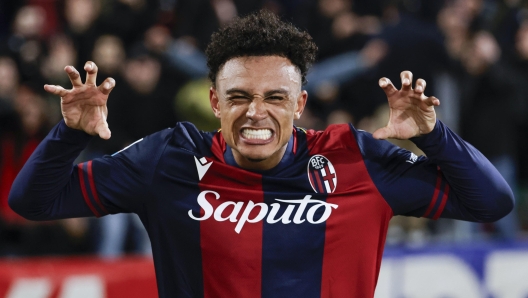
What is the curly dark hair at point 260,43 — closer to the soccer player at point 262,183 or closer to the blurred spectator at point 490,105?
the soccer player at point 262,183

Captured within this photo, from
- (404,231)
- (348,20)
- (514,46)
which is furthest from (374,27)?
(404,231)

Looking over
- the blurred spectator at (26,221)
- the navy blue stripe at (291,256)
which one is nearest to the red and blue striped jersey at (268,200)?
the navy blue stripe at (291,256)

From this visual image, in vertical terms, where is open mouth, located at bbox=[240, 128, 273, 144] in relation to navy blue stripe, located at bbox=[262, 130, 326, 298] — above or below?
above

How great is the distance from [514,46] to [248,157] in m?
5.90

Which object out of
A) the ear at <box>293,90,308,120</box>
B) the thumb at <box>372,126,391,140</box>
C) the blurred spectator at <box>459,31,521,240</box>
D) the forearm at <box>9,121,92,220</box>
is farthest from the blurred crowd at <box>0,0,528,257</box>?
the forearm at <box>9,121,92,220</box>

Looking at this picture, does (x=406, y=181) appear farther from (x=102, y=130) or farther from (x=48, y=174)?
(x=48, y=174)

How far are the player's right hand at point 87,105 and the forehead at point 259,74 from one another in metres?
0.49

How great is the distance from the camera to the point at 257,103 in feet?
10.9

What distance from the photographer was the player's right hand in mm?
3270

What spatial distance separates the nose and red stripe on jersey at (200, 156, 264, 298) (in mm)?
304

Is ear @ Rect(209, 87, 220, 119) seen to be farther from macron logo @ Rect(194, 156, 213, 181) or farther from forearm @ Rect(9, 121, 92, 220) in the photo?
forearm @ Rect(9, 121, 92, 220)

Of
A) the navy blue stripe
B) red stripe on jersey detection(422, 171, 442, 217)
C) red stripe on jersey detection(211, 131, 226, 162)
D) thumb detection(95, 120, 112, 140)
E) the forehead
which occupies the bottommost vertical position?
the navy blue stripe

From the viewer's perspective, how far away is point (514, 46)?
851cm

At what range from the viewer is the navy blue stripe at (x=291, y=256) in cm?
335
